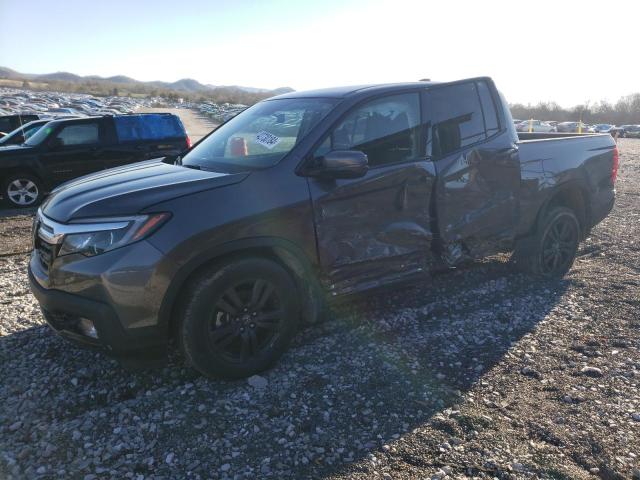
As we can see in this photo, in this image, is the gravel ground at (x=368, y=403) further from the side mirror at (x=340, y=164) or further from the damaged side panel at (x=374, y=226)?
the side mirror at (x=340, y=164)

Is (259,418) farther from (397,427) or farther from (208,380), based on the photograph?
(397,427)

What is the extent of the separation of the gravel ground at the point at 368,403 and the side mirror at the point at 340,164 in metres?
1.35

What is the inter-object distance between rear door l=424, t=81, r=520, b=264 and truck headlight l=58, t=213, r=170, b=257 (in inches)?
88.0

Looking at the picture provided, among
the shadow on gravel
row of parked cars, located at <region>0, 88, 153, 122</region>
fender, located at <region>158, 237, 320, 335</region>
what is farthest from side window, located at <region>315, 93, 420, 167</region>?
row of parked cars, located at <region>0, 88, 153, 122</region>

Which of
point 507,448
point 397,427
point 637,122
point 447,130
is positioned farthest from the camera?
point 637,122

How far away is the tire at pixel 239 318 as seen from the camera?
119 inches

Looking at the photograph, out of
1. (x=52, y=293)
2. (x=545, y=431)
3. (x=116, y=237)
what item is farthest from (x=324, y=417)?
(x=52, y=293)

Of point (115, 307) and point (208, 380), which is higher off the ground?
point (115, 307)

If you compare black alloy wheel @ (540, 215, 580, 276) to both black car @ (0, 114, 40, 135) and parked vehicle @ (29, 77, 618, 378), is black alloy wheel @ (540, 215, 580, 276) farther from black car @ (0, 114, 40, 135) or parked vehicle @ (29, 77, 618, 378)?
black car @ (0, 114, 40, 135)

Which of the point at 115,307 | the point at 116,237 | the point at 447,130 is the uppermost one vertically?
the point at 447,130

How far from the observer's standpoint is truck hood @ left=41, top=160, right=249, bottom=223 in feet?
9.61

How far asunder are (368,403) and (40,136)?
358 inches

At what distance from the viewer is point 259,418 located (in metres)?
2.94

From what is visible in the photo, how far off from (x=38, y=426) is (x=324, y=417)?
166cm
